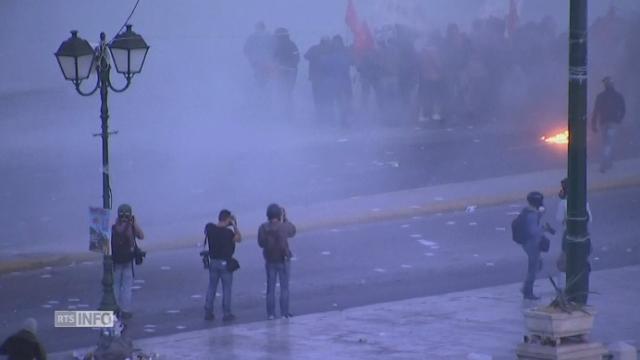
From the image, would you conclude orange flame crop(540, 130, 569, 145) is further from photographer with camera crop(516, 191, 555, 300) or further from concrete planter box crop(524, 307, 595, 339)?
concrete planter box crop(524, 307, 595, 339)

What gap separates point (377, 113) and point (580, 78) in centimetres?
1855

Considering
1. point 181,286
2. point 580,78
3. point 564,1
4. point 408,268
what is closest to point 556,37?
point 564,1

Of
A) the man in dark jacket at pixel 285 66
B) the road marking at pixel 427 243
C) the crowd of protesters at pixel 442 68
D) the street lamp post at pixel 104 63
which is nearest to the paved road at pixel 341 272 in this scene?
the road marking at pixel 427 243

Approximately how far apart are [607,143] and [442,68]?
6083mm

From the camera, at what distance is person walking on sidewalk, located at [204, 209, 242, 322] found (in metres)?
17.9

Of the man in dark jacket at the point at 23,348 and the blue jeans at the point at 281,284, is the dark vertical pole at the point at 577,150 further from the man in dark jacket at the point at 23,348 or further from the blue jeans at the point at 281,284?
the blue jeans at the point at 281,284

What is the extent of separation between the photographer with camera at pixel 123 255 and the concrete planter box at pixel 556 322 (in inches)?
261

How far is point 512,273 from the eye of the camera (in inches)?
803

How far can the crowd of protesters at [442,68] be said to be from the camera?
1215 inches

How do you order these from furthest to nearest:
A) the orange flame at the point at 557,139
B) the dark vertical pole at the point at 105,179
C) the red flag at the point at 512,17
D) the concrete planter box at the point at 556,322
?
the red flag at the point at 512,17, the orange flame at the point at 557,139, the dark vertical pole at the point at 105,179, the concrete planter box at the point at 556,322

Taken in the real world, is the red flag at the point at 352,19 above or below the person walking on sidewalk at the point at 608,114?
above

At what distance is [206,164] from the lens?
27.6 meters

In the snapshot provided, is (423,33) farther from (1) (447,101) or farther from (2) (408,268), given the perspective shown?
(2) (408,268)

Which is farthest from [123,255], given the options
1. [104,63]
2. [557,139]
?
[557,139]
